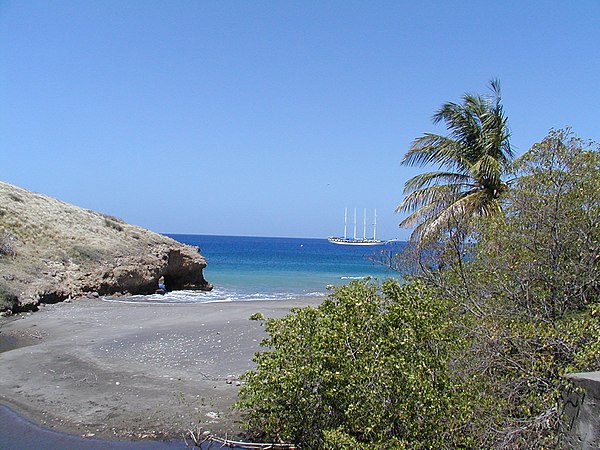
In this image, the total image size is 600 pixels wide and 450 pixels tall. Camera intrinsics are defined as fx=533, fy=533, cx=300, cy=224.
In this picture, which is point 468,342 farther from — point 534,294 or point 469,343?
point 534,294

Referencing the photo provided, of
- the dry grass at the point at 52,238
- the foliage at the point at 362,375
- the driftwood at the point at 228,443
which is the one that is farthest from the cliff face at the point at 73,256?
the foliage at the point at 362,375

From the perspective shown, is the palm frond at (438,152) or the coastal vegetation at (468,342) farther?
the palm frond at (438,152)

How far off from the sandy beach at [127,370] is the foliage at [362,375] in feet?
5.67

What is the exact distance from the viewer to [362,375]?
573 centimetres

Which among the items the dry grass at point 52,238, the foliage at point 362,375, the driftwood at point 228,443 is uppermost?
the dry grass at point 52,238

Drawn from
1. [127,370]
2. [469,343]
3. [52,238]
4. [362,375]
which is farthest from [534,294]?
[52,238]

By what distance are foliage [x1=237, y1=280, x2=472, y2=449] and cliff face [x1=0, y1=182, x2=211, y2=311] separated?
1514 centimetres

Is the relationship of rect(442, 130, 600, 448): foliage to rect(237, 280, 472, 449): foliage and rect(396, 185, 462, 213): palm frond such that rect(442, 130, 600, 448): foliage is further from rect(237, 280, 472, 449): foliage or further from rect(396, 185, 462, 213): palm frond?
rect(396, 185, 462, 213): palm frond

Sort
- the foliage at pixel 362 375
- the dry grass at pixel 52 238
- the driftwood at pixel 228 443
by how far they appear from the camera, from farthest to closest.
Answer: the dry grass at pixel 52 238 → the driftwood at pixel 228 443 → the foliage at pixel 362 375

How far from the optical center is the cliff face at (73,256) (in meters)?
21.7

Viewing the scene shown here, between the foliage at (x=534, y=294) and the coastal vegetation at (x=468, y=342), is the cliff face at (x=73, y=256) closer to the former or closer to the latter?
the coastal vegetation at (x=468, y=342)

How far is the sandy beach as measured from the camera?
8.62 meters

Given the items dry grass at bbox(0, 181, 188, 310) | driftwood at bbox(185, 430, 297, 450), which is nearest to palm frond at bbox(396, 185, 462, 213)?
driftwood at bbox(185, 430, 297, 450)

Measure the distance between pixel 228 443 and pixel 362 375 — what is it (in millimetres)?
2899
